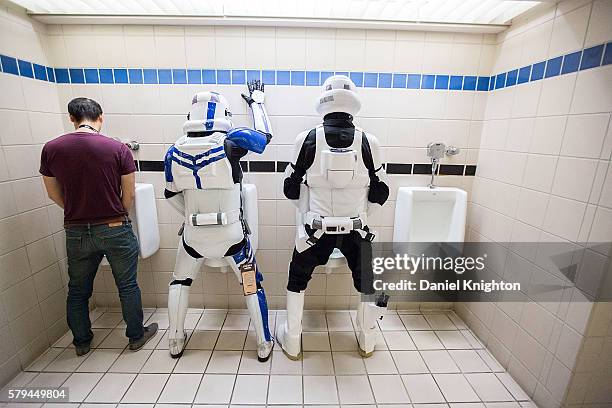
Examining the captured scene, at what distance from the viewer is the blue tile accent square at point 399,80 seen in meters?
1.96

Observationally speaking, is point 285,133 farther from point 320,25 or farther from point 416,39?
point 416,39

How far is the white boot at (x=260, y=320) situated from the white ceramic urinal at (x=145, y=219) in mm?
871

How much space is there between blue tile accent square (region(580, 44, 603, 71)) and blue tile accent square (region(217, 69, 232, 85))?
2016mm

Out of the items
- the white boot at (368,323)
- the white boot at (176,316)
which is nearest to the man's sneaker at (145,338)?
the white boot at (176,316)

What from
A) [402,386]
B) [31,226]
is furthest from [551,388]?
[31,226]

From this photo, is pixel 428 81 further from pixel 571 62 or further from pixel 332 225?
pixel 332 225

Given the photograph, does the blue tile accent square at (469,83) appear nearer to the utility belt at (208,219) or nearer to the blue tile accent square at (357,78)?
the blue tile accent square at (357,78)

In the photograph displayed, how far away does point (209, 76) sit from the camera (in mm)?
1919

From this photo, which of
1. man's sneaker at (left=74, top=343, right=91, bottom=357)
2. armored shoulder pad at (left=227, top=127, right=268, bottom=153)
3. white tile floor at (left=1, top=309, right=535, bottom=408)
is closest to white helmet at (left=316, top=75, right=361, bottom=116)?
armored shoulder pad at (left=227, top=127, right=268, bottom=153)

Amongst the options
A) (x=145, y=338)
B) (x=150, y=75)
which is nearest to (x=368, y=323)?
(x=145, y=338)

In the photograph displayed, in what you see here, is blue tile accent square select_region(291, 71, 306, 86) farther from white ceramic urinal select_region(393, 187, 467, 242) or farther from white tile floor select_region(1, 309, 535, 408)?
white tile floor select_region(1, 309, 535, 408)

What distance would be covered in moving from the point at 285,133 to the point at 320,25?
2.46ft

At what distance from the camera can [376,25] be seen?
1.82 meters

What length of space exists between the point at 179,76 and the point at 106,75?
1.71ft
